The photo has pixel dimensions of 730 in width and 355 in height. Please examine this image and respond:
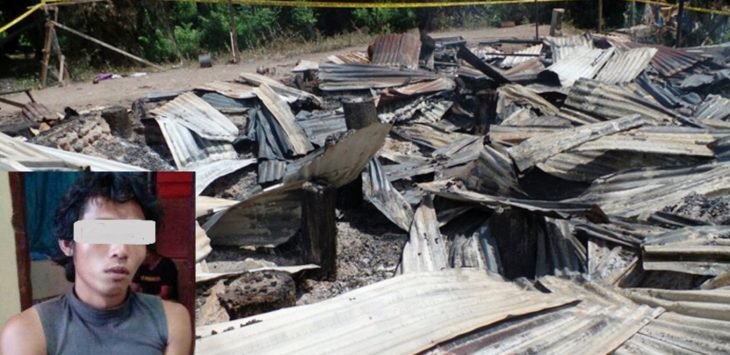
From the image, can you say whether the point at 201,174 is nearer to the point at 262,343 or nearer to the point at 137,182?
the point at 262,343

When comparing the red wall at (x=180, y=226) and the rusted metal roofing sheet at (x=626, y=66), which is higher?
the rusted metal roofing sheet at (x=626, y=66)

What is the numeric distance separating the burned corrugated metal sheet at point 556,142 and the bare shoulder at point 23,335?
5249 mm

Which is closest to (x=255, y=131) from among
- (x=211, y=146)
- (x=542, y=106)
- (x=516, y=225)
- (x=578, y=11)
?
(x=211, y=146)

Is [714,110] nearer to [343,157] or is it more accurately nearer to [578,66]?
[578,66]

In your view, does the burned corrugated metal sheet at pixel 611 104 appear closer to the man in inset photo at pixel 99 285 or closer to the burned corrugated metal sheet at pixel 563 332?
the burned corrugated metal sheet at pixel 563 332

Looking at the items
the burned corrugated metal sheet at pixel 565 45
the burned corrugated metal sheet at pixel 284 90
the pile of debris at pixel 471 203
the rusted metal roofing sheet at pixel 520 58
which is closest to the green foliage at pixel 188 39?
the burned corrugated metal sheet at pixel 284 90

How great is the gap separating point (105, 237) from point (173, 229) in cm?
24

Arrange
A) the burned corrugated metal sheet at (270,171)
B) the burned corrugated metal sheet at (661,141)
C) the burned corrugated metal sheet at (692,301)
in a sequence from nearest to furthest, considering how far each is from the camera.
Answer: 1. the burned corrugated metal sheet at (692,301)
2. the burned corrugated metal sheet at (661,141)
3. the burned corrugated metal sheet at (270,171)

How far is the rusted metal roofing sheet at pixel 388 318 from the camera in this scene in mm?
3971

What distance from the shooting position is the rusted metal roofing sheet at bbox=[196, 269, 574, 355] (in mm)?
3971

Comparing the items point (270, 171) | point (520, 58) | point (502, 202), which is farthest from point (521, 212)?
point (520, 58)

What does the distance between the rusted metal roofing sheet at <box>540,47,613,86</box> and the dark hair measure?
9.88 metres

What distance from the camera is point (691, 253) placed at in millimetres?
5266

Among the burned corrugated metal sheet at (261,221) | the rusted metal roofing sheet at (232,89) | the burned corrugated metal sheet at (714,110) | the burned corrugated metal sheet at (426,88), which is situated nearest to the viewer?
the burned corrugated metal sheet at (261,221)
